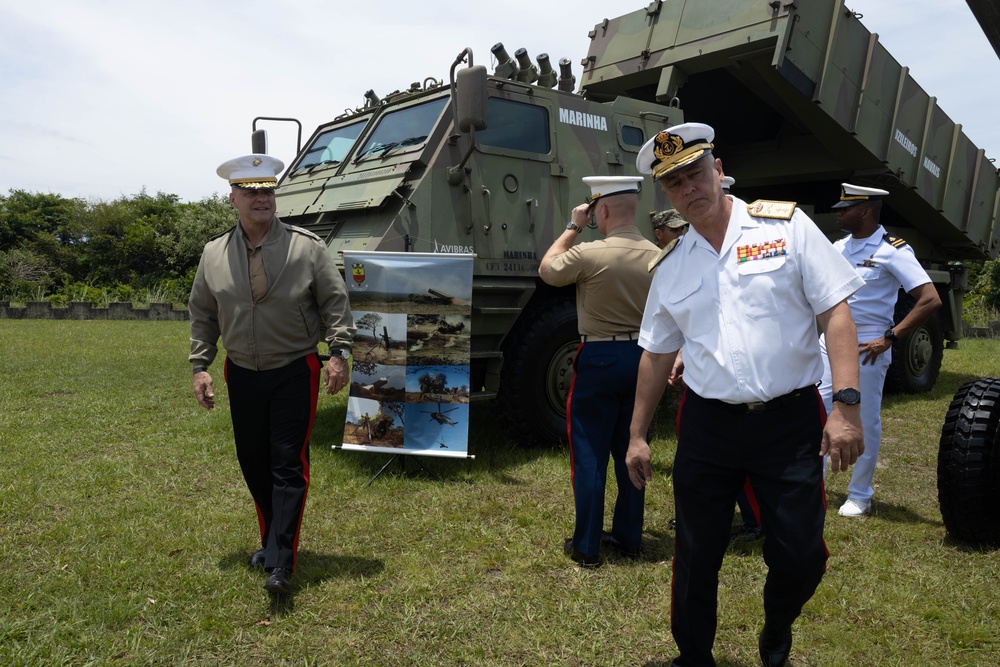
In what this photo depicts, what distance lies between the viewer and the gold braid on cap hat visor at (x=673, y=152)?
7.34ft

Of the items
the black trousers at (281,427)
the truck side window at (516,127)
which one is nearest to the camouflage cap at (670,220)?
the truck side window at (516,127)

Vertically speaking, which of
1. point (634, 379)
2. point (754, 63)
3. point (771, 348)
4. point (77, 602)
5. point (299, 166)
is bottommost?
point (77, 602)

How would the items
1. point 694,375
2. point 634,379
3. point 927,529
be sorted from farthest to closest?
point 927,529, point 634,379, point 694,375

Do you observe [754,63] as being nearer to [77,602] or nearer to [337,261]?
[337,261]

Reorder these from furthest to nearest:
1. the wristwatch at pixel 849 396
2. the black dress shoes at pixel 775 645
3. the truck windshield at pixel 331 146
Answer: the truck windshield at pixel 331 146 < the black dress shoes at pixel 775 645 < the wristwatch at pixel 849 396

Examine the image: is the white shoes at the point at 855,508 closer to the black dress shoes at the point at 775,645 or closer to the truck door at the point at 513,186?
the black dress shoes at the point at 775,645

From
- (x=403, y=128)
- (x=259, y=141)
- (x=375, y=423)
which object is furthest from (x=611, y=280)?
(x=259, y=141)

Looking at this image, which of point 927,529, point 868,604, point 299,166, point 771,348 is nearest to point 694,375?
point 771,348

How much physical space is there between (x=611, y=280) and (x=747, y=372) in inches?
57.4

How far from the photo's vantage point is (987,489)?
3607mm

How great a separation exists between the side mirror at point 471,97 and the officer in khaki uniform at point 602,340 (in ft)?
4.29

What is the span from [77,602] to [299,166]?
178 inches

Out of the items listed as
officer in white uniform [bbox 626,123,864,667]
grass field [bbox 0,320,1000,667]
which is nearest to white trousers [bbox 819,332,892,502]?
grass field [bbox 0,320,1000,667]

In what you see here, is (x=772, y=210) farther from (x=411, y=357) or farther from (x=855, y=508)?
(x=411, y=357)
